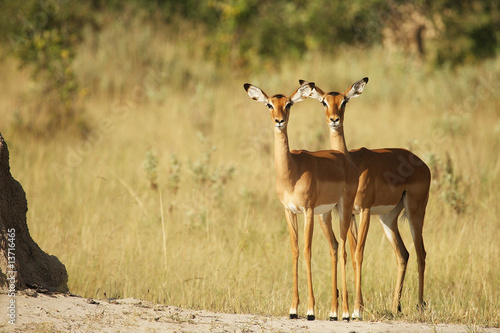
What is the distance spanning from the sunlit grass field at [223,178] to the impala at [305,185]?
83cm

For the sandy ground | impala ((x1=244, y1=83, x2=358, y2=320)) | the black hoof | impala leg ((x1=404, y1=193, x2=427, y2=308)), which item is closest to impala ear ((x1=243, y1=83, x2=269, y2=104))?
impala ((x1=244, y1=83, x2=358, y2=320))

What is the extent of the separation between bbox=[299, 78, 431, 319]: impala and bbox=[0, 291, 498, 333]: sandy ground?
1.46 ft

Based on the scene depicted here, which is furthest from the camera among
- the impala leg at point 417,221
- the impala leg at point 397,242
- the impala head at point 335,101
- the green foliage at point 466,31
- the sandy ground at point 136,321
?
the green foliage at point 466,31

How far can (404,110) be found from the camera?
13453mm

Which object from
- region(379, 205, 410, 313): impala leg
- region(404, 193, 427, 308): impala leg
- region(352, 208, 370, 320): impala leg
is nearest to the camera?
region(352, 208, 370, 320): impala leg

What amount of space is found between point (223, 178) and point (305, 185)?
446cm

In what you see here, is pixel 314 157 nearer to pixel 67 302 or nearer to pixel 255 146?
pixel 67 302

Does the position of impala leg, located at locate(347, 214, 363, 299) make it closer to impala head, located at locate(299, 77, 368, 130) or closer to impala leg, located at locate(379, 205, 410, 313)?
impala leg, located at locate(379, 205, 410, 313)

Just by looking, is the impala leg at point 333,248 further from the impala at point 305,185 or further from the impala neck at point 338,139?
the impala neck at point 338,139

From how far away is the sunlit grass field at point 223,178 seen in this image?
20.6 ft

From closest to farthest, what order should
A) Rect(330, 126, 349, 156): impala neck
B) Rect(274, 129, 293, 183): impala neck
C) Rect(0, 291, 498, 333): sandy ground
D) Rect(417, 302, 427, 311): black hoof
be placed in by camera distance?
1. Rect(0, 291, 498, 333): sandy ground
2. Rect(274, 129, 293, 183): impala neck
3. Rect(330, 126, 349, 156): impala neck
4. Rect(417, 302, 427, 311): black hoof

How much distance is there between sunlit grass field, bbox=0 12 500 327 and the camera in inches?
248

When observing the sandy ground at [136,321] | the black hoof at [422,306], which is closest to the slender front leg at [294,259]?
the sandy ground at [136,321]

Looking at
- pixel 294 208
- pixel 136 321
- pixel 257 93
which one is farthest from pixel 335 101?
pixel 136 321
